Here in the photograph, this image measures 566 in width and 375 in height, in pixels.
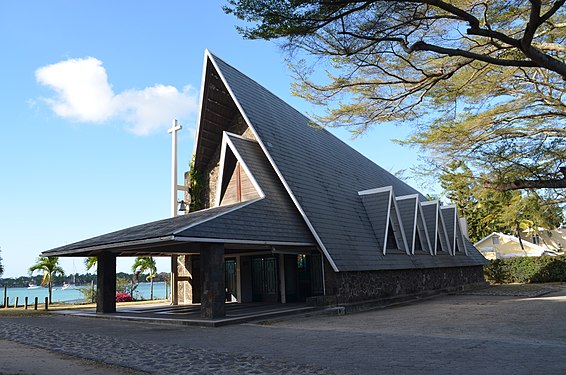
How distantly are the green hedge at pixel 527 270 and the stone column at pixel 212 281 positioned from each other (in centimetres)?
2263

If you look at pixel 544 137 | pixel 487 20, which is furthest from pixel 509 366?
pixel 544 137

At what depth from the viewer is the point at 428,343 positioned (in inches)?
313

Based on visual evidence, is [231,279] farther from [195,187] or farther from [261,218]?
[261,218]

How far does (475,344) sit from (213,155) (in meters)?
13.5

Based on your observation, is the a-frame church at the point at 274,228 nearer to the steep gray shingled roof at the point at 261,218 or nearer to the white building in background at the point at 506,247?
the steep gray shingled roof at the point at 261,218

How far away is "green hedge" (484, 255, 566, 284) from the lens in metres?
28.9

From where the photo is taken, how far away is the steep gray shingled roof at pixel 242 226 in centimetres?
1162

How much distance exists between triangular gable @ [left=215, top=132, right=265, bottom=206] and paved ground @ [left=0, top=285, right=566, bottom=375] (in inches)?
194

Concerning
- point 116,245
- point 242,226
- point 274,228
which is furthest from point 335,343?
point 116,245

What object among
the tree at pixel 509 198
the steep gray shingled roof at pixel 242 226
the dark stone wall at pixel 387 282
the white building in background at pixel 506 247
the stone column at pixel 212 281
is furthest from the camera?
the white building in background at pixel 506 247

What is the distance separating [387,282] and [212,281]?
746 cm

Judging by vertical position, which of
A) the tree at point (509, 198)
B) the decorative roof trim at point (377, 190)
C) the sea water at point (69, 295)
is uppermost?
the decorative roof trim at point (377, 190)

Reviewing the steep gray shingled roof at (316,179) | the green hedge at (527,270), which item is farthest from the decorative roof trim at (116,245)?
the green hedge at (527,270)

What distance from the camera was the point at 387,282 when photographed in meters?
16.8
